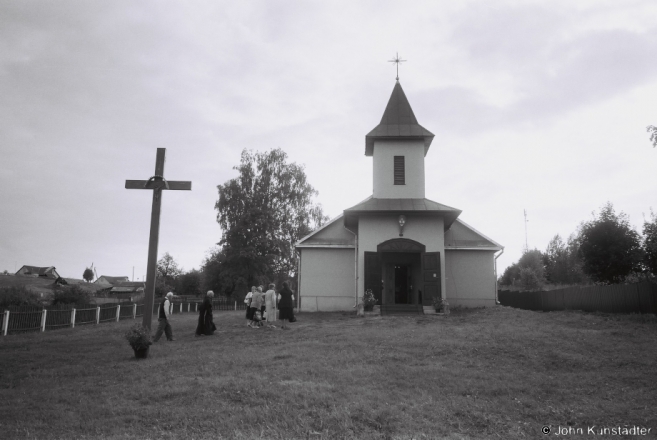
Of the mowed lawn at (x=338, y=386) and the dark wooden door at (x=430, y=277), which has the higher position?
the dark wooden door at (x=430, y=277)

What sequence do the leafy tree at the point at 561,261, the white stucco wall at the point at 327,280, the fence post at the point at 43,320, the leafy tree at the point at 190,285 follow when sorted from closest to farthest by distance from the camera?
the fence post at the point at 43,320 < the white stucco wall at the point at 327,280 < the leafy tree at the point at 561,261 < the leafy tree at the point at 190,285

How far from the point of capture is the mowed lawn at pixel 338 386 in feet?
20.1

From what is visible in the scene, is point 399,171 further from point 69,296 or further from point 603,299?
point 69,296

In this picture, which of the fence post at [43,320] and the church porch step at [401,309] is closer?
the fence post at [43,320]

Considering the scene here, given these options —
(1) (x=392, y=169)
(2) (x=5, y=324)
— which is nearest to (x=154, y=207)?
(2) (x=5, y=324)

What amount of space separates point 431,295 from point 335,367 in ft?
43.5

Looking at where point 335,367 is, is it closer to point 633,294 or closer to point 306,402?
point 306,402

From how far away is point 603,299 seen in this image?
1934cm

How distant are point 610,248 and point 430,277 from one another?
1040 cm

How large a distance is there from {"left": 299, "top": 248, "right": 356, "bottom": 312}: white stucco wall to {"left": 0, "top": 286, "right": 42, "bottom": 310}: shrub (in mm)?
12721

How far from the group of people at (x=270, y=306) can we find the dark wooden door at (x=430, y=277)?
7.29 meters

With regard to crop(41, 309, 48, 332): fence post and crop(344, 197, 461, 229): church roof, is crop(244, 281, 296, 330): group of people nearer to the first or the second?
crop(344, 197, 461, 229): church roof

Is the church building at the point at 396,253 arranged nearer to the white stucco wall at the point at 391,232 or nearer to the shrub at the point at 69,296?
the white stucco wall at the point at 391,232

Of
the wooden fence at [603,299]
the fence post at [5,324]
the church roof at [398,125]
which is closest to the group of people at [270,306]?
the fence post at [5,324]
